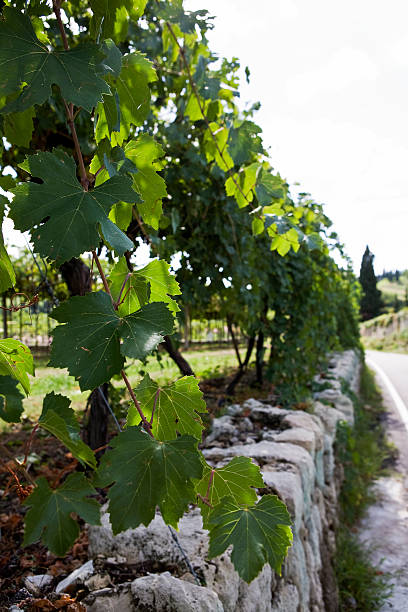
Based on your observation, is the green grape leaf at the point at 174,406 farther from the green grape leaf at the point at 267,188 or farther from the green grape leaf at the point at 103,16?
the green grape leaf at the point at 267,188

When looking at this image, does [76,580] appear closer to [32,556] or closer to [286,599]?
[32,556]

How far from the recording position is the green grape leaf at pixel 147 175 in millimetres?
816

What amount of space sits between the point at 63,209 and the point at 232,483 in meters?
0.53

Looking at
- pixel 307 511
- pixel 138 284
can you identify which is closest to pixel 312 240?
pixel 138 284

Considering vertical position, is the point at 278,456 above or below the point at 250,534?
below

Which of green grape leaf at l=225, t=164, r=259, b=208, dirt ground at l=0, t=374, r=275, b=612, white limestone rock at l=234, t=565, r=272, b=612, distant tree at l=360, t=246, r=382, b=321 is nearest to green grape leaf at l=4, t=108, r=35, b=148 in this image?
dirt ground at l=0, t=374, r=275, b=612

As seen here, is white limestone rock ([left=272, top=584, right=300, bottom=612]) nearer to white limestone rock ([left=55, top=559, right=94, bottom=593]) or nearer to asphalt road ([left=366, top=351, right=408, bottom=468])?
white limestone rock ([left=55, top=559, right=94, bottom=593])

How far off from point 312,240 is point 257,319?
2856 millimetres

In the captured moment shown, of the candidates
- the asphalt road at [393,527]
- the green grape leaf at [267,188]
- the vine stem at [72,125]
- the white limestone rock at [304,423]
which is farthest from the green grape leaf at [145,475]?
the asphalt road at [393,527]

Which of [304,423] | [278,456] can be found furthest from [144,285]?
[304,423]

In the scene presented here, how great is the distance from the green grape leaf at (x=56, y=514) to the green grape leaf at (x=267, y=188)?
1.04 metres

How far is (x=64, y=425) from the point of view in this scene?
67 cm

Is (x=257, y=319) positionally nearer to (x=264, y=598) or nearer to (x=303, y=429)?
→ (x=303, y=429)

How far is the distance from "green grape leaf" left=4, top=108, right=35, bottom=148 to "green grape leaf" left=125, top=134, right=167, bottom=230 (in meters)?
0.17
